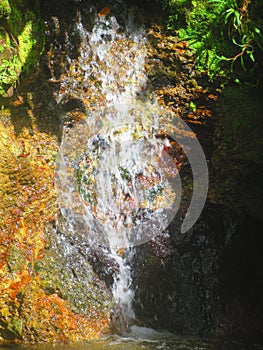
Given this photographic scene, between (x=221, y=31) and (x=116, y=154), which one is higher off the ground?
(x=221, y=31)

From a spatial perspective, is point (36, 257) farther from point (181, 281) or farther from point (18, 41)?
point (18, 41)

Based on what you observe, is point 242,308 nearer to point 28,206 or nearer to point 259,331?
point 259,331

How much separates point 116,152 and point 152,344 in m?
1.54

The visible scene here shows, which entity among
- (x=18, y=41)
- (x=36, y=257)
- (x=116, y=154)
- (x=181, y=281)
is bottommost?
(x=181, y=281)

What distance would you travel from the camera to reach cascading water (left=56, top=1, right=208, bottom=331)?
136 inches

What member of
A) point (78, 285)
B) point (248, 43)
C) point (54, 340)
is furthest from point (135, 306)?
point (248, 43)

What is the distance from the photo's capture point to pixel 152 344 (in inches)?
113

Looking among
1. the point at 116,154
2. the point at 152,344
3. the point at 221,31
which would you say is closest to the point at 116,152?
the point at 116,154

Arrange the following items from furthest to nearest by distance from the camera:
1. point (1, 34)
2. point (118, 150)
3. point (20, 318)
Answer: point (118, 150), point (1, 34), point (20, 318)

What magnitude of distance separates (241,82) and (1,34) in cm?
175

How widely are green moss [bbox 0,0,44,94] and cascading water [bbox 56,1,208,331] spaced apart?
29 centimetres

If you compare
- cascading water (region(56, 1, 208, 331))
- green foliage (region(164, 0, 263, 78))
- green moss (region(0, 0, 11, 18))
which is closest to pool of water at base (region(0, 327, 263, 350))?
cascading water (region(56, 1, 208, 331))

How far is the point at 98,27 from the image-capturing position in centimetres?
351

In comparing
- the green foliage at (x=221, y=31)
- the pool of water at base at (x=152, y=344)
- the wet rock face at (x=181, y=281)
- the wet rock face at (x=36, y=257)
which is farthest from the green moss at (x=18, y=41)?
the pool of water at base at (x=152, y=344)
